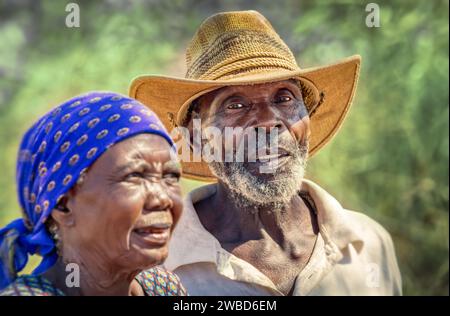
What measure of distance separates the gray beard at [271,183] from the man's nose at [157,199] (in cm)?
106

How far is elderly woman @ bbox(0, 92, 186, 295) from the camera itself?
2574 mm

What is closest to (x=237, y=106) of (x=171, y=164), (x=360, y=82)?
(x=171, y=164)

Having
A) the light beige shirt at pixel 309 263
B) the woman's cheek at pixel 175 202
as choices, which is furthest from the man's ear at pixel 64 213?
the light beige shirt at pixel 309 263

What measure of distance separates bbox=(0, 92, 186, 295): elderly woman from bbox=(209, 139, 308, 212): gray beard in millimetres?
1031

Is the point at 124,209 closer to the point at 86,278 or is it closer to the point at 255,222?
the point at 86,278

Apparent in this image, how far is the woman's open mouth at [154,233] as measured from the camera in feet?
8.59

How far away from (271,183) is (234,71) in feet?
1.56

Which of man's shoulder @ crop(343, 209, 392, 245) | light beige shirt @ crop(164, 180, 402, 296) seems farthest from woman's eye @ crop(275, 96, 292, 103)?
man's shoulder @ crop(343, 209, 392, 245)

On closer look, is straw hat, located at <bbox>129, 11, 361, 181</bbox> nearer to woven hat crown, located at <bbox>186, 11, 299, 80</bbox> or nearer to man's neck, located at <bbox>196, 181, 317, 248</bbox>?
woven hat crown, located at <bbox>186, 11, 299, 80</bbox>

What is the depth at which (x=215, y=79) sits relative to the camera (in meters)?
3.71

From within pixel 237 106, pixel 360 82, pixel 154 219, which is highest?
pixel 360 82

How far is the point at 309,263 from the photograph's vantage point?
3.69 meters

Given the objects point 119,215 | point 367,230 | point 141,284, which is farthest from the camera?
point 367,230
